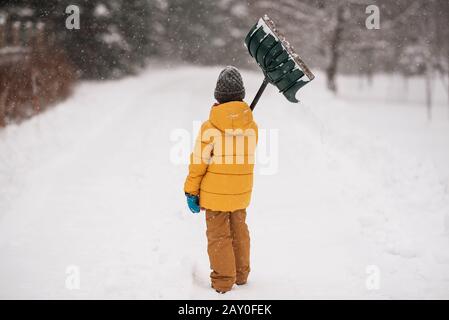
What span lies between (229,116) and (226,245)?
1111 millimetres

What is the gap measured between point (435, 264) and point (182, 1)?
30.8m

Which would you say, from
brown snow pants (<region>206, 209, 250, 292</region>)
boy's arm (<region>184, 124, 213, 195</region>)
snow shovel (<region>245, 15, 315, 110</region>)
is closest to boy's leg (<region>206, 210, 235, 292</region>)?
brown snow pants (<region>206, 209, 250, 292</region>)

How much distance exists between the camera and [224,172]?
3.53 metres

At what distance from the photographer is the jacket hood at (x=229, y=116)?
3.41 metres

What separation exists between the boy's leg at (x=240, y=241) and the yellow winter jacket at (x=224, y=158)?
0.48 ft

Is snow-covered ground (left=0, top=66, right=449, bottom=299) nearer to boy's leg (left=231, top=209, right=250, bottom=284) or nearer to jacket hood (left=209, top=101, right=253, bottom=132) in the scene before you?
boy's leg (left=231, top=209, right=250, bottom=284)

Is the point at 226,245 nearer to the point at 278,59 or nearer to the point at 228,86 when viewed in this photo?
the point at 228,86

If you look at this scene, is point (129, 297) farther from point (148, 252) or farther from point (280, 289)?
point (280, 289)

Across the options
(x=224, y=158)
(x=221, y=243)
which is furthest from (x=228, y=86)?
(x=221, y=243)

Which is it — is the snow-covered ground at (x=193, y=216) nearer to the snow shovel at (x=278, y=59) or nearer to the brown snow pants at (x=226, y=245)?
the brown snow pants at (x=226, y=245)

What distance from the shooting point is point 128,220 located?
5.33m

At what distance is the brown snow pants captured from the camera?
3670 millimetres
